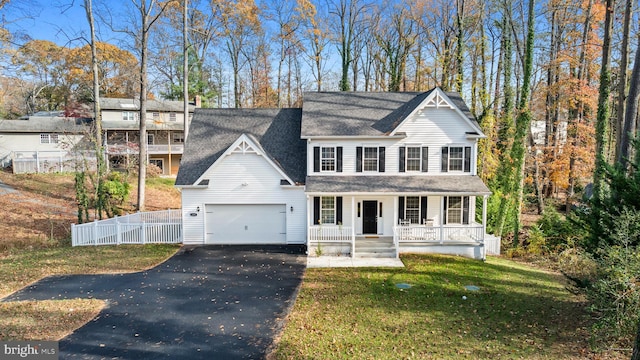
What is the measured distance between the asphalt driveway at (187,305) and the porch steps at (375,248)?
2783mm

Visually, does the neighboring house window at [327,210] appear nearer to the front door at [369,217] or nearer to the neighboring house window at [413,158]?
the front door at [369,217]

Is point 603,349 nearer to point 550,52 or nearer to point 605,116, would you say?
point 605,116

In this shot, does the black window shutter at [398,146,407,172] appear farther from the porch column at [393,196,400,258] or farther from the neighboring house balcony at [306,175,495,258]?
the porch column at [393,196,400,258]

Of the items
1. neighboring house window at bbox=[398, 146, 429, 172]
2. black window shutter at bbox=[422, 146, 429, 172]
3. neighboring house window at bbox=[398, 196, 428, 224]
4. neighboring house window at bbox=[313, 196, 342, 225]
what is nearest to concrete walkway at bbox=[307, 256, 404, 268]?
neighboring house window at bbox=[313, 196, 342, 225]

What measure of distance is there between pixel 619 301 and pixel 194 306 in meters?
10.6

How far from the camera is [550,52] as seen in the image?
86.5ft

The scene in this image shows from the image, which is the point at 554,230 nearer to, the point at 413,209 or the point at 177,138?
the point at 413,209

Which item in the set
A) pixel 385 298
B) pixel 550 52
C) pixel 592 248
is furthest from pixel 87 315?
pixel 550 52

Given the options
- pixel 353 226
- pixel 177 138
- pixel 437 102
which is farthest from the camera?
pixel 177 138

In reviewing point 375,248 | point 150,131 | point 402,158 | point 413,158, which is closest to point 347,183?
point 402,158

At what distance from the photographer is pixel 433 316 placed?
9.80 metres

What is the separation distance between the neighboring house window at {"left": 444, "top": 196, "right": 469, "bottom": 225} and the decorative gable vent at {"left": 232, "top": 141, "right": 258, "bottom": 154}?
9476 millimetres

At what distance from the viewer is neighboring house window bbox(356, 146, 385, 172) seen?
56.7 ft

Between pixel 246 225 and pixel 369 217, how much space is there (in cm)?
603
